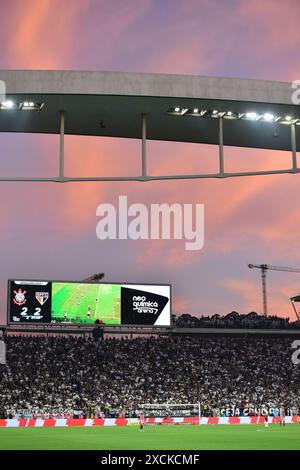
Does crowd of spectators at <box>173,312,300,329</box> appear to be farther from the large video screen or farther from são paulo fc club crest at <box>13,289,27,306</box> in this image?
são paulo fc club crest at <box>13,289,27,306</box>

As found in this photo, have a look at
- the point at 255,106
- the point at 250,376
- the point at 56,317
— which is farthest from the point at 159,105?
the point at 250,376

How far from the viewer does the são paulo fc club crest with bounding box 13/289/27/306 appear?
219 feet

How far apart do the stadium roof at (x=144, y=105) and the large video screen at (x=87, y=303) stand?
4916 centimetres

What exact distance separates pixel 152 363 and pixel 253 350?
11.4 meters

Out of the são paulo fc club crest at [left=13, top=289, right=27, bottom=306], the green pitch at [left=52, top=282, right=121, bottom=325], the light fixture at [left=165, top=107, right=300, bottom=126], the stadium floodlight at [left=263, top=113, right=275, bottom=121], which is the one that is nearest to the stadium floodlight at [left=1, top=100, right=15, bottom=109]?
the light fixture at [left=165, top=107, right=300, bottom=126]

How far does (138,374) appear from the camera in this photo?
6869 centimetres

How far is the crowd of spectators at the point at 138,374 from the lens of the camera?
2362 inches

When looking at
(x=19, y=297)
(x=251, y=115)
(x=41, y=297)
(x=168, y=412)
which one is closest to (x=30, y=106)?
(x=251, y=115)

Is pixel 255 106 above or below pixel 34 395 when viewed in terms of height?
above

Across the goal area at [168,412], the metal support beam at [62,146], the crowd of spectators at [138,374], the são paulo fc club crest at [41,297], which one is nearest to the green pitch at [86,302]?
the são paulo fc club crest at [41,297]

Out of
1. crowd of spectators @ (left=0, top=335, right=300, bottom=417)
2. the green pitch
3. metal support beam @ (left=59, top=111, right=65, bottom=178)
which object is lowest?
crowd of spectators @ (left=0, top=335, right=300, bottom=417)

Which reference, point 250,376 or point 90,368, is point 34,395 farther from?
point 250,376
